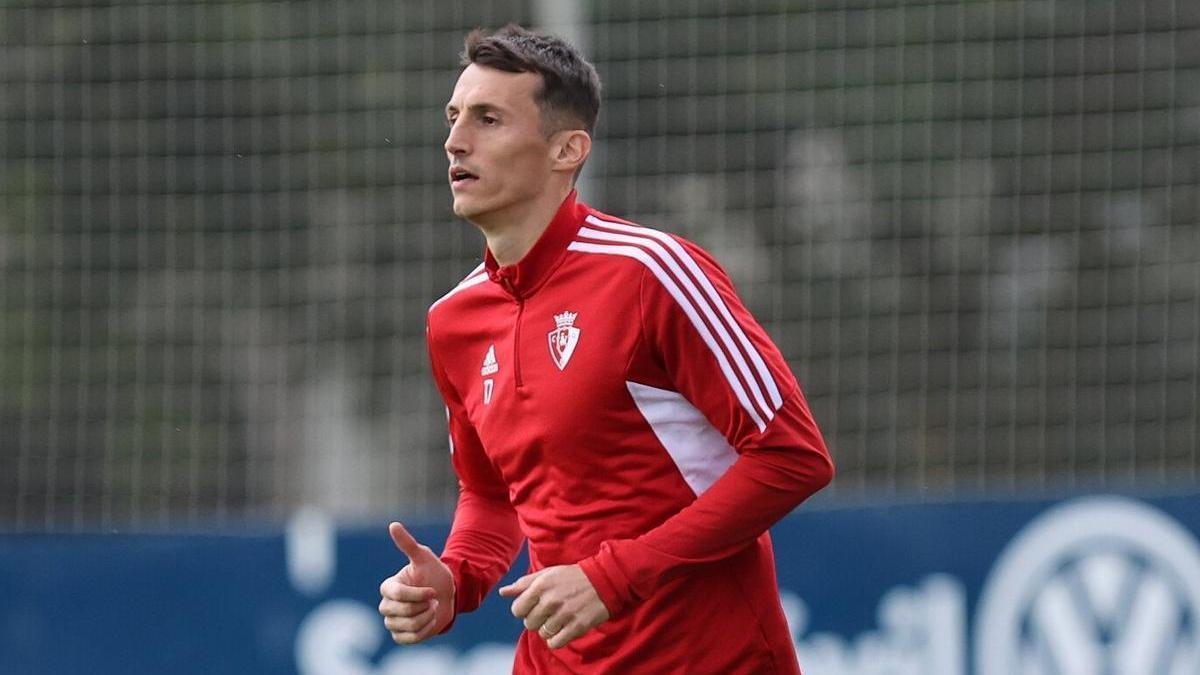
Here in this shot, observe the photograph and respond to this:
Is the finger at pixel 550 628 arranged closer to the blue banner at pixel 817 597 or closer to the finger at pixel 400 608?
the finger at pixel 400 608

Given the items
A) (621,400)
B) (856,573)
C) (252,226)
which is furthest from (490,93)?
(252,226)

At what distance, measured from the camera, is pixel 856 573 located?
20.1 ft

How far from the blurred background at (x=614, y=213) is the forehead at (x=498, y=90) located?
8.66ft

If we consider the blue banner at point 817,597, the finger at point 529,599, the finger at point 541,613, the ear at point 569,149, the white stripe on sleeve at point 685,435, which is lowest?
the blue banner at point 817,597

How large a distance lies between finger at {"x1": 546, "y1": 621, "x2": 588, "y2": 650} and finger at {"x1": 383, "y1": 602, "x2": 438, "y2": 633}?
39 centimetres

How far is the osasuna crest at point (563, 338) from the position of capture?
3754 millimetres

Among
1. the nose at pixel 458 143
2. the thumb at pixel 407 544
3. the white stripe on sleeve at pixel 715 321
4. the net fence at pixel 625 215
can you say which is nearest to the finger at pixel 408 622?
the thumb at pixel 407 544

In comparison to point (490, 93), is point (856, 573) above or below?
below

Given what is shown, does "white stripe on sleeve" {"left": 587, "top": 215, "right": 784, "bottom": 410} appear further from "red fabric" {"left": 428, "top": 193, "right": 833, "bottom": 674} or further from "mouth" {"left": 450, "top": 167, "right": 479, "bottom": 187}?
"mouth" {"left": 450, "top": 167, "right": 479, "bottom": 187}

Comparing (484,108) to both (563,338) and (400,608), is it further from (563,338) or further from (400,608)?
(400,608)

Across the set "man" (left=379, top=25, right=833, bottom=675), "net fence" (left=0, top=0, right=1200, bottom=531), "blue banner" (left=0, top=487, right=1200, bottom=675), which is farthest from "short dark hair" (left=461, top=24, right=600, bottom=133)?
"net fence" (left=0, top=0, right=1200, bottom=531)

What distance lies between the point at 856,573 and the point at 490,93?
2735 millimetres

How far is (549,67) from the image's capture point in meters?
3.94

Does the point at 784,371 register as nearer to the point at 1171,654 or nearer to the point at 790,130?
the point at 1171,654
